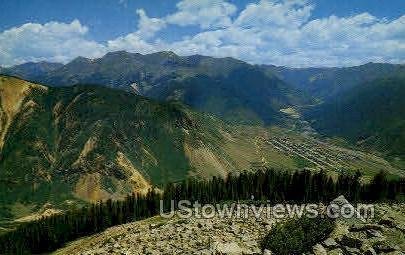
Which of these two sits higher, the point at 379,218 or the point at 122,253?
the point at 379,218

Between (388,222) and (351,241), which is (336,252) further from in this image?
(388,222)

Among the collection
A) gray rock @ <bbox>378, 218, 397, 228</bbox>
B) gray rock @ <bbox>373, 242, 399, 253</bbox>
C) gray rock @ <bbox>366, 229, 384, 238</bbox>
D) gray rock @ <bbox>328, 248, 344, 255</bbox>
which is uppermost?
gray rock @ <bbox>378, 218, 397, 228</bbox>

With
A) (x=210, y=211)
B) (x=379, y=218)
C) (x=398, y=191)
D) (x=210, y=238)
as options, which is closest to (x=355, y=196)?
(x=398, y=191)

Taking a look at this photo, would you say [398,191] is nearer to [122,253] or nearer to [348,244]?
[348,244]

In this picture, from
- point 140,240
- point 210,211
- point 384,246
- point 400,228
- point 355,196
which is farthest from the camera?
point 355,196

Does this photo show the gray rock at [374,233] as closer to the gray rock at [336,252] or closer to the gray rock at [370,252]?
the gray rock at [370,252]

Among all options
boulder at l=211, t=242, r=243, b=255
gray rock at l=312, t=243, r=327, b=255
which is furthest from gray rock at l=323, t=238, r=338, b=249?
boulder at l=211, t=242, r=243, b=255

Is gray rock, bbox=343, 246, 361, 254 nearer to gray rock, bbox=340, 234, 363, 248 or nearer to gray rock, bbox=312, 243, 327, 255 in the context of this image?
gray rock, bbox=340, 234, 363, 248

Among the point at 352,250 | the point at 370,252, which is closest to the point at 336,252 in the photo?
the point at 352,250

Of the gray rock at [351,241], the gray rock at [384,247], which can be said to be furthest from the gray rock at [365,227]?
the gray rock at [384,247]
